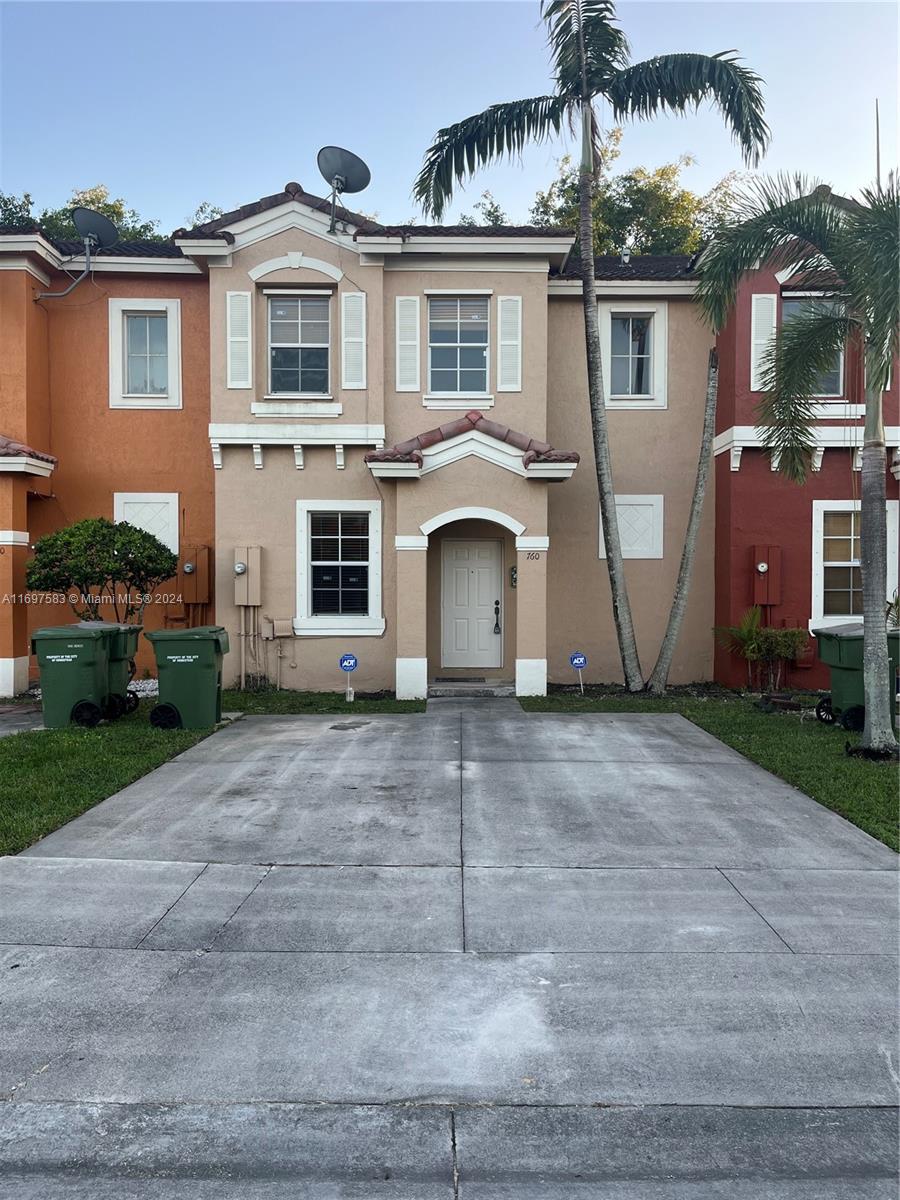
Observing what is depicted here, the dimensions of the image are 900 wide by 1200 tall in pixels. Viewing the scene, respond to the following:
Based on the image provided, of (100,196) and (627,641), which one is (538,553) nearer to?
(627,641)

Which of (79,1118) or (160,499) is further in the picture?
(160,499)

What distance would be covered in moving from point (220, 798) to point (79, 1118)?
4.36 metres

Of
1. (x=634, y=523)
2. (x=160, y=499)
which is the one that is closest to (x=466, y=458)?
(x=634, y=523)

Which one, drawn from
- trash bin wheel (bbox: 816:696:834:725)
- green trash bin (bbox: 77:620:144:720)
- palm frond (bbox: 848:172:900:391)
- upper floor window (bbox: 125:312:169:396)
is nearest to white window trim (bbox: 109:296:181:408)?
upper floor window (bbox: 125:312:169:396)

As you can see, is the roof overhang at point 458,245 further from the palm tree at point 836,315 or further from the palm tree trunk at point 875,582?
the palm tree trunk at point 875,582

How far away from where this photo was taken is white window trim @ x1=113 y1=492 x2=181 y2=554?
566 inches

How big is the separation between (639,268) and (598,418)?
13.6 feet

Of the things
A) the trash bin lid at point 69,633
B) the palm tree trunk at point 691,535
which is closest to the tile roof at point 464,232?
the palm tree trunk at point 691,535

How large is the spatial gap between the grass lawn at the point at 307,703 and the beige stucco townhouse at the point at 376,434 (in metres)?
0.39

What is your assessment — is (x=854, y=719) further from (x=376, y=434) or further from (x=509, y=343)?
(x=376, y=434)

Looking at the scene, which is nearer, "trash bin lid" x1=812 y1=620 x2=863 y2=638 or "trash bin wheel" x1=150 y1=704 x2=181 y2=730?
"trash bin lid" x1=812 y1=620 x2=863 y2=638

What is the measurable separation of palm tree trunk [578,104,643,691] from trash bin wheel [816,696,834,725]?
2.95m

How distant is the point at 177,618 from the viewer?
1430cm

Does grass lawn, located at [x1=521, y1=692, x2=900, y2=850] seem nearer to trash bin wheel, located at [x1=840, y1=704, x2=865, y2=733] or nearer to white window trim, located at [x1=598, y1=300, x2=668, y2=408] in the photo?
trash bin wheel, located at [x1=840, y1=704, x2=865, y2=733]
